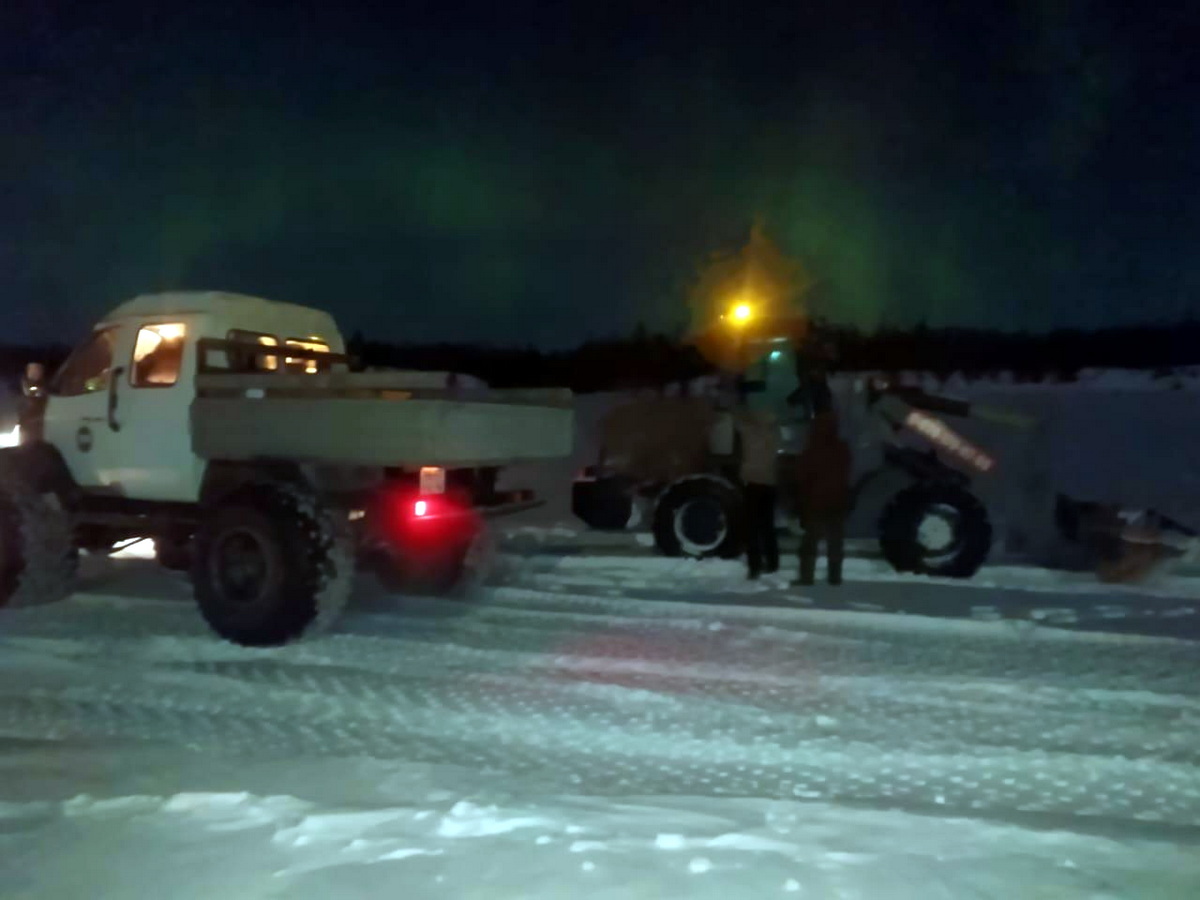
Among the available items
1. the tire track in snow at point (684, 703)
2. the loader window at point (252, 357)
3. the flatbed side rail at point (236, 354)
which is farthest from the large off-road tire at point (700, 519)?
the loader window at point (252, 357)

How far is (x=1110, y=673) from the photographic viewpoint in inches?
290

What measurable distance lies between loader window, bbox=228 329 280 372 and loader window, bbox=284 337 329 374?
0.15 metres

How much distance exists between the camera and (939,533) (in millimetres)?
11188

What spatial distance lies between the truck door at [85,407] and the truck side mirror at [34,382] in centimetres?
12

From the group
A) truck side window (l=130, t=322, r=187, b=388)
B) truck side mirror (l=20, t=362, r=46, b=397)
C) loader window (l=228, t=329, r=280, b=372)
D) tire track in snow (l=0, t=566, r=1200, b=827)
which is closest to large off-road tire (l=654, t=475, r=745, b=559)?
tire track in snow (l=0, t=566, r=1200, b=827)

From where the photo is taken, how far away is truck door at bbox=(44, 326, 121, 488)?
9347mm

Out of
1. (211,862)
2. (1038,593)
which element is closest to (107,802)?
(211,862)

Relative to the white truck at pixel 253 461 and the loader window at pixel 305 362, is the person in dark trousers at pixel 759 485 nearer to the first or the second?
the white truck at pixel 253 461

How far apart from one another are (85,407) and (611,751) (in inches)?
218

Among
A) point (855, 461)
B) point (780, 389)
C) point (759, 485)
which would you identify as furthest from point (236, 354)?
point (855, 461)

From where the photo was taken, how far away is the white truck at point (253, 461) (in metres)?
8.16

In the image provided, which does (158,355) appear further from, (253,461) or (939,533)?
(939,533)

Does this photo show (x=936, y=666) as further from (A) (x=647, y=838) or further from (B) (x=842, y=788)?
(A) (x=647, y=838)

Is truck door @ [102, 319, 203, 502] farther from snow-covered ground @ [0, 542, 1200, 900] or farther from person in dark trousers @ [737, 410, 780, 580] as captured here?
person in dark trousers @ [737, 410, 780, 580]
